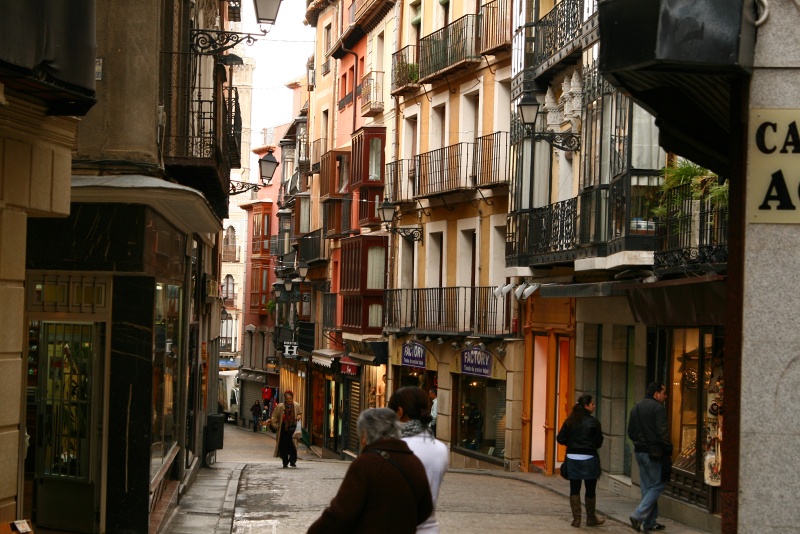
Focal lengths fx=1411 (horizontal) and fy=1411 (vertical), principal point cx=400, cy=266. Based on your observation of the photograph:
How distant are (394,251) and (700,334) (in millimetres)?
21890

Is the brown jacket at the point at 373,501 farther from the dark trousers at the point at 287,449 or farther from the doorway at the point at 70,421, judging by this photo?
the dark trousers at the point at 287,449

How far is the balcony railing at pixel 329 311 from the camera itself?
48.2m

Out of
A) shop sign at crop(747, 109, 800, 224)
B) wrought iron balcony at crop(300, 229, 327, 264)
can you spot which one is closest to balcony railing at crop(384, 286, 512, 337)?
wrought iron balcony at crop(300, 229, 327, 264)

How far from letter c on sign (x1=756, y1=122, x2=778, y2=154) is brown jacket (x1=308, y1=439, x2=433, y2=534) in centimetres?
244

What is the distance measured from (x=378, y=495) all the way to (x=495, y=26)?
25.4m

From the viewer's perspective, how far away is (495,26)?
3170cm

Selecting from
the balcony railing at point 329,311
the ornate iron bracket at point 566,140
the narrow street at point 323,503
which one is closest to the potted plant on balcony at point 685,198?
the narrow street at point 323,503

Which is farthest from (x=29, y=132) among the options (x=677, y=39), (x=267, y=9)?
(x=267, y=9)

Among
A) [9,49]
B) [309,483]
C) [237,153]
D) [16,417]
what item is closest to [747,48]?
[9,49]

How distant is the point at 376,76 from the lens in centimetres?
4347

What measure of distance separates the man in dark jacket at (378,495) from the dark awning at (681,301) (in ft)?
27.9

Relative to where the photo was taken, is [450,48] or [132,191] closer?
[132,191]

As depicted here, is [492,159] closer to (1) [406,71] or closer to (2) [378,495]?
(1) [406,71]

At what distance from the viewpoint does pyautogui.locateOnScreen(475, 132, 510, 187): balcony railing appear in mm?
30688
